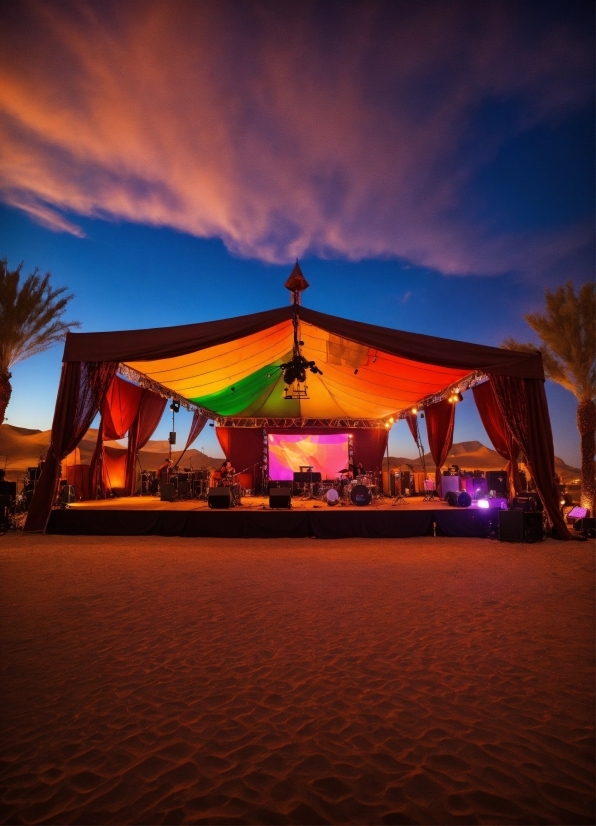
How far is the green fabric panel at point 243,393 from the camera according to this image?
11.3m

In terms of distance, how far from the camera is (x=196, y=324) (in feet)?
24.2

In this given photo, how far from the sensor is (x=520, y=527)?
22.9ft

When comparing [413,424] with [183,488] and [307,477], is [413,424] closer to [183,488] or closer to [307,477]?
[307,477]

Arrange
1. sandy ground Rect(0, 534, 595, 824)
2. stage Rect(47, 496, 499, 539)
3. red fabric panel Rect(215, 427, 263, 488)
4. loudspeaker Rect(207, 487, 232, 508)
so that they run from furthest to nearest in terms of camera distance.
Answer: red fabric panel Rect(215, 427, 263, 488) < loudspeaker Rect(207, 487, 232, 508) < stage Rect(47, 496, 499, 539) < sandy ground Rect(0, 534, 595, 824)

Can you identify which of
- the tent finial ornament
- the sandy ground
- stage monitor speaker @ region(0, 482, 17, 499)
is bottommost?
the sandy ground

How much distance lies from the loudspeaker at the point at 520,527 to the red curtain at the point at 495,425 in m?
1.82

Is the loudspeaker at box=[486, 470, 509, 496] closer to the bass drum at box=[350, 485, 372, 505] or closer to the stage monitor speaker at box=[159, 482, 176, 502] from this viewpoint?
the bass drum at box=[350, 485, 372, 505]

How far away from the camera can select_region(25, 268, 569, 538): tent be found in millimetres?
7254

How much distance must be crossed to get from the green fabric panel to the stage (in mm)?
4561

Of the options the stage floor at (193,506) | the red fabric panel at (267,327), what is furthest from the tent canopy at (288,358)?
the stage floor at (193,506)

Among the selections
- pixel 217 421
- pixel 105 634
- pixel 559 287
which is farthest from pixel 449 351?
pixel 217 421

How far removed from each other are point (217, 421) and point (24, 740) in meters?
14.0

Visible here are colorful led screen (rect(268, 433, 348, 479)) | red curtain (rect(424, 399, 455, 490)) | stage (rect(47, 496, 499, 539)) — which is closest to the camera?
stage (rect(47, 496, 499, 539))

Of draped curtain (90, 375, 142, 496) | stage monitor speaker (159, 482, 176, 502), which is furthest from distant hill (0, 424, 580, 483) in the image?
stage monitor speaker (159, 482, 176, 502)
